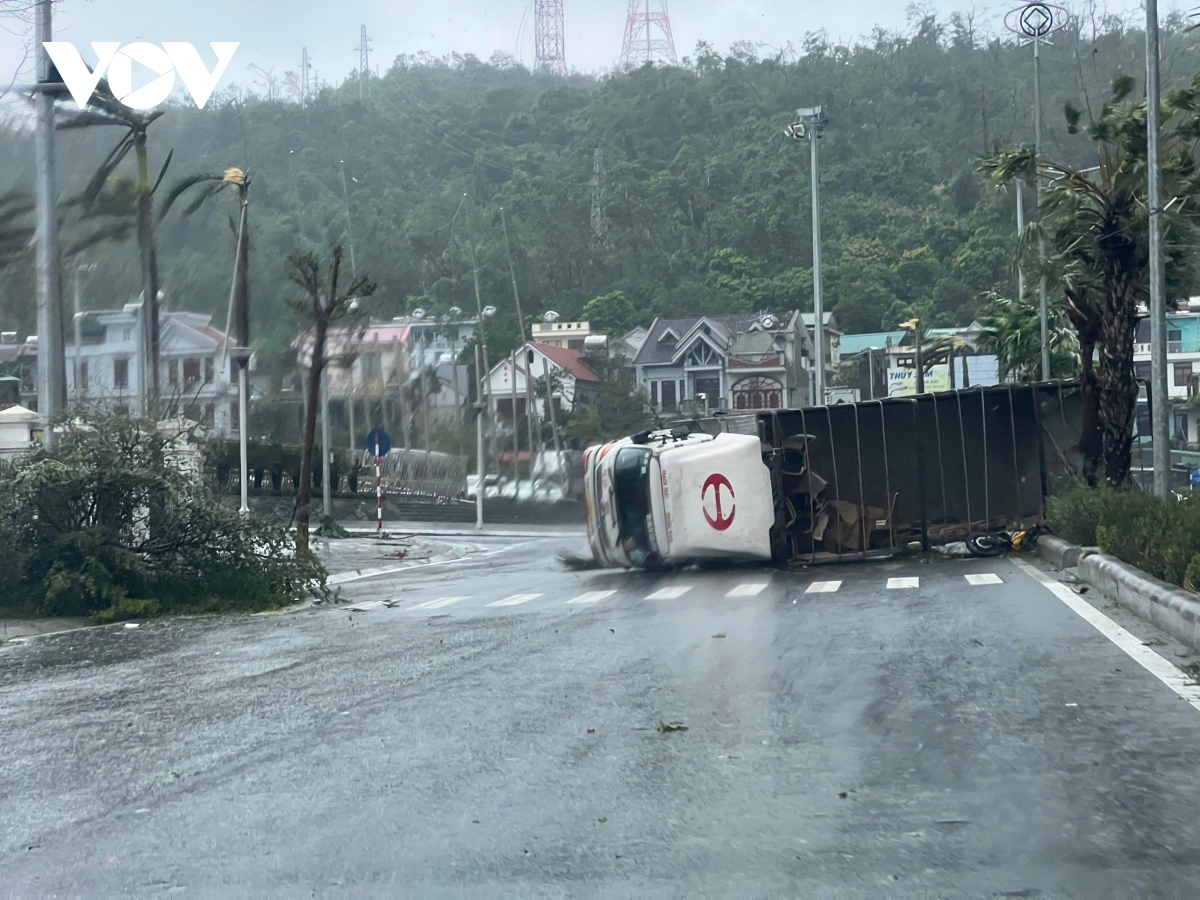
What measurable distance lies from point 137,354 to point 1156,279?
808 inches

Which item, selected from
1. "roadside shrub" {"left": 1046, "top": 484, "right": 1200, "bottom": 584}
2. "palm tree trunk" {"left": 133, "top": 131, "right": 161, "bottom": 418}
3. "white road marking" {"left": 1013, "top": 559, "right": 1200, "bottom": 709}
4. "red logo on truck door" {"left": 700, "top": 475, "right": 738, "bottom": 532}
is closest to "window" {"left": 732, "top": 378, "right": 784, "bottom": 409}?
"palm tree trunk" {"left": 133, "top": 131, "right": 161, "bottom": 418}

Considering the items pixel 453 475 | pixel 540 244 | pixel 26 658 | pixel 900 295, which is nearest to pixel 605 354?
pixel 540 244

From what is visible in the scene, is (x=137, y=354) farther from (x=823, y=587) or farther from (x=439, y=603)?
(x=823, y=587)

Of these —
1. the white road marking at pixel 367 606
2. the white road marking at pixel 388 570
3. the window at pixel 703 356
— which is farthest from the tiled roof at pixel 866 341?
the white road marking at pixel 367 606

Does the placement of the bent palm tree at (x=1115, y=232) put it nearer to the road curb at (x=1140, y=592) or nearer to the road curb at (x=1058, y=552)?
the road curb at (x=1058, y=552)

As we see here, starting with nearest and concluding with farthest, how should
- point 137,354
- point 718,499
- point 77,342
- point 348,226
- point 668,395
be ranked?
point 718,499 → point 77,342 → point 137,354 → point 348,226 → point 668,395

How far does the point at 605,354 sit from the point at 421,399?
21.3m

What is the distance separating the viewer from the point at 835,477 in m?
21.0

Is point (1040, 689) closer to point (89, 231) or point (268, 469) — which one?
point (89, 231)

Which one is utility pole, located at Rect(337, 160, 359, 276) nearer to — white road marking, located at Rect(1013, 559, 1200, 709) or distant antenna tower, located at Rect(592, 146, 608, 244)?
distant antenna tower, located at Rect(592, 146, 608, 244)

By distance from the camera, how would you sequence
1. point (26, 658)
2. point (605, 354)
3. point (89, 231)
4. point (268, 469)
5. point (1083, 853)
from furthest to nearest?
point (605, 354), point (268, 469), point (89, 231), point (26, 658), point (1083, 853)

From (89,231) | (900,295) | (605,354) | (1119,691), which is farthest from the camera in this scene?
(900,295)

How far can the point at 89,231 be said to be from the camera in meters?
24.4

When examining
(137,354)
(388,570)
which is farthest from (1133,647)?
(137,354)
